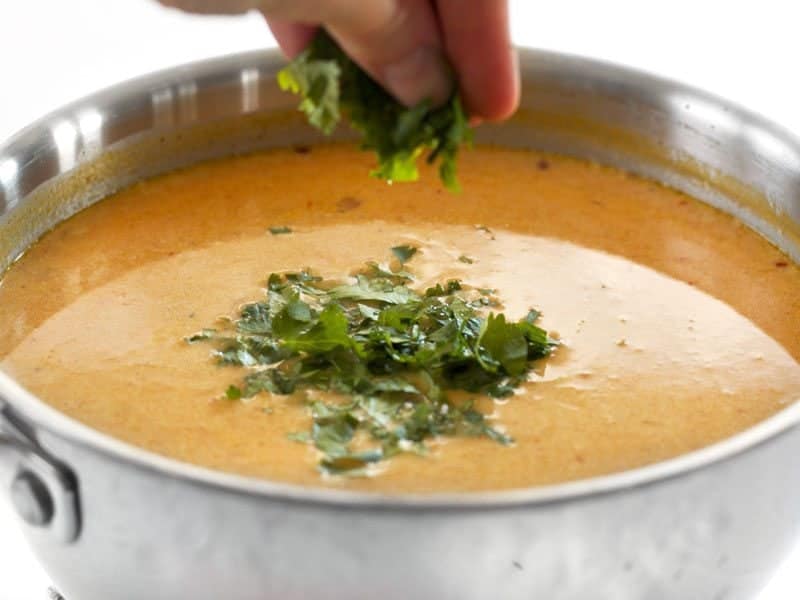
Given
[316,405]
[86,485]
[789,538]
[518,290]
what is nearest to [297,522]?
[86,485]

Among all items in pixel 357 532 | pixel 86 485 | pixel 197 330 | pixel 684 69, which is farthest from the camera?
pixel 684 69

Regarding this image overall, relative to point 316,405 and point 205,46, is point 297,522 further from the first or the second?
point 205,46

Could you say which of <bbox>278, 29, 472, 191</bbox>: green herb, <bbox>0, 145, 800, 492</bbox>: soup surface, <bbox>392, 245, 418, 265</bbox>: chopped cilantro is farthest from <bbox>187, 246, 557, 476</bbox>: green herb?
<bbox>278, 29, 472, 191</bbox>: green herb

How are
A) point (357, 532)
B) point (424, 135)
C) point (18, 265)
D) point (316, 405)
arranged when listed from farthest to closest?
1. point (18, 265)
2. point (316, 405)
3. point (424, 135)
4. point (357, 532)

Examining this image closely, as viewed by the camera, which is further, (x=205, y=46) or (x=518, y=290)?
(x=205, y=46)

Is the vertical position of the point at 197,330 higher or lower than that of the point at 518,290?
lower

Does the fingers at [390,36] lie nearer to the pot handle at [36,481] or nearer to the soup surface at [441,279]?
the soup surface at [441,279]

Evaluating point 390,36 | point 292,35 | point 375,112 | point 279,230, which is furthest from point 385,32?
point 279,230

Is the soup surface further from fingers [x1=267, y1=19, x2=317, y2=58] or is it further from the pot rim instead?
fingers [x1=267, y1=19, x2=317, y2=58]
